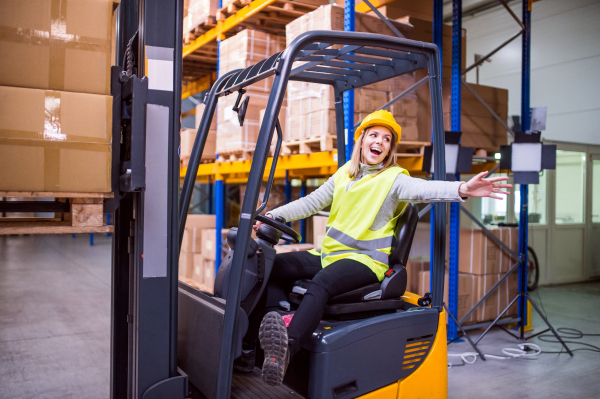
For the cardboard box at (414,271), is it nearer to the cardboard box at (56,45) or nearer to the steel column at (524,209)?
the steel column at (524,209)

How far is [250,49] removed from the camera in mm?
6402

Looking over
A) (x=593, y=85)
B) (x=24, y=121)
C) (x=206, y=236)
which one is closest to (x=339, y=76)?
(x=24, y=121)

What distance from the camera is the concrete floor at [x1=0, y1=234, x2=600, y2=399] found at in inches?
164

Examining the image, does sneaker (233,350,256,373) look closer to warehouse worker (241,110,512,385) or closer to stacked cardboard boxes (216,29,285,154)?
warehouse worker (241,110,512,385)

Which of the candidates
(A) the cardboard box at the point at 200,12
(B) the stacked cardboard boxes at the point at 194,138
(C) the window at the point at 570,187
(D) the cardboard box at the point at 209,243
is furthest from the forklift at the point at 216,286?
(C) the window at the point at 570,187

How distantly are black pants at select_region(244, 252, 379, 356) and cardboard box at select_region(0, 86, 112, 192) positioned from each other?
43.6 inches

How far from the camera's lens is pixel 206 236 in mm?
7547

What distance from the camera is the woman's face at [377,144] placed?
300 centimetres

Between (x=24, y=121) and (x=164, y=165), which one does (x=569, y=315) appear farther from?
(x=24, y=121)

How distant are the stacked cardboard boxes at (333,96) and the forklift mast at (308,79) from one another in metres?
1.39

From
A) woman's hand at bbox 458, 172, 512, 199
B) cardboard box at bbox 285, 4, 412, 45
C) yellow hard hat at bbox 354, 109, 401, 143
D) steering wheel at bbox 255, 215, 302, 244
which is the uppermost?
cardboard box at bbox 285, 4, 412, 45

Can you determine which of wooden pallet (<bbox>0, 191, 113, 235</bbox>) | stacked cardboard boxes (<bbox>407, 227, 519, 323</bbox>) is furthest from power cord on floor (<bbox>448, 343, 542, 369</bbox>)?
wooden pallet (<bbox>0, 191, 113, 235</bbox>)

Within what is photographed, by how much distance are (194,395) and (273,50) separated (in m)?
5.07

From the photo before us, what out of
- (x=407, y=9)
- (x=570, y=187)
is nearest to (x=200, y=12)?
(x=407, y=9)
